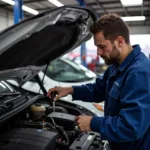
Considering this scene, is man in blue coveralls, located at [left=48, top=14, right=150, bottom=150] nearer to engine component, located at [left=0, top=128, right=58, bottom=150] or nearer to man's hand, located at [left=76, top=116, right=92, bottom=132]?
man's hand, located at [left=76, top=116, right=92, bottom=132]

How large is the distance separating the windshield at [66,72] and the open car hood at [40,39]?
173cm

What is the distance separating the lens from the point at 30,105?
2.33 m

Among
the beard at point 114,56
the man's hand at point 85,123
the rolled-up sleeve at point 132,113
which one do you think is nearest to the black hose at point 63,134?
the man's hand at point 85,123

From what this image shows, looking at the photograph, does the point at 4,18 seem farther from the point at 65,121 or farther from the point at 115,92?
the point at 115,92

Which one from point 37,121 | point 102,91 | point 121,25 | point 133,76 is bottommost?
point 37,121

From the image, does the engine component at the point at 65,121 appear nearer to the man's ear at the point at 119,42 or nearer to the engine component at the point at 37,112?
the engine component at the point at 37,112

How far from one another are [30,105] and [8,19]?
37.0 ft

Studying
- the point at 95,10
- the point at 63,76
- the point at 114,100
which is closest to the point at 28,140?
the point at 114,100

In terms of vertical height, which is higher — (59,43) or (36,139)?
(59,43)

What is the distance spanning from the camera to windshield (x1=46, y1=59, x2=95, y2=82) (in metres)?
4.19

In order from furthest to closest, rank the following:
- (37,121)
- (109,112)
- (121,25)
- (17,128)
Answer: (37,121) < (17,128) < (109,112) < (121,25)

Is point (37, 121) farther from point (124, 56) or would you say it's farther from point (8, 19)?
point (8, 19)

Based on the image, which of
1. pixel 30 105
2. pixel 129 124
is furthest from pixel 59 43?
pixel 129 124

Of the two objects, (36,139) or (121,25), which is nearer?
(121,25)
